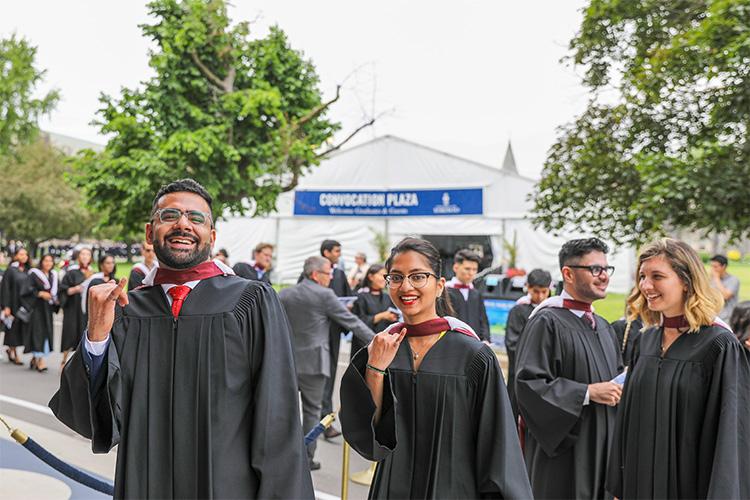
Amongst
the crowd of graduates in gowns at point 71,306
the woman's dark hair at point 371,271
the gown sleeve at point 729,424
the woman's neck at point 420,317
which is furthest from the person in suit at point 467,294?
the crowd of graduates in gowns at point 71,306

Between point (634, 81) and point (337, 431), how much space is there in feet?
23.4

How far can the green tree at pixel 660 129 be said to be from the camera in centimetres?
905

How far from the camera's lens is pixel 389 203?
26.8 meters

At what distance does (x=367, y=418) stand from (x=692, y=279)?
6.48 ft

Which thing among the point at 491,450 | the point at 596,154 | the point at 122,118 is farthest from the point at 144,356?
the point at 122,118

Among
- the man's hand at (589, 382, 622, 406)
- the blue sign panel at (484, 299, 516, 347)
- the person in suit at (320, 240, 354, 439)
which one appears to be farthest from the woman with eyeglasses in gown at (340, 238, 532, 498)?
the blue sign panel at (484, 299, 516, 347)

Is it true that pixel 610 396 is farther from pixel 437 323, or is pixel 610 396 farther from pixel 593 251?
pixel 437 323

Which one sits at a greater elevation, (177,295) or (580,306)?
(177,295)

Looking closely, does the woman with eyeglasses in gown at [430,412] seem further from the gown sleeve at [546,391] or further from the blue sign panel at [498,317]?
the blue sign panel at [498,317]

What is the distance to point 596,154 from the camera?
40.4ft

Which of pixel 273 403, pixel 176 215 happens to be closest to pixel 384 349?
pixel 273 403

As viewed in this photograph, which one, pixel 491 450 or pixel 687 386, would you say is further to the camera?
pixel 687 386

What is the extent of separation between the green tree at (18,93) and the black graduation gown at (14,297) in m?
18.5

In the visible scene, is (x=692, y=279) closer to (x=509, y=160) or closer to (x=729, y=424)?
(x=729, y=424)
